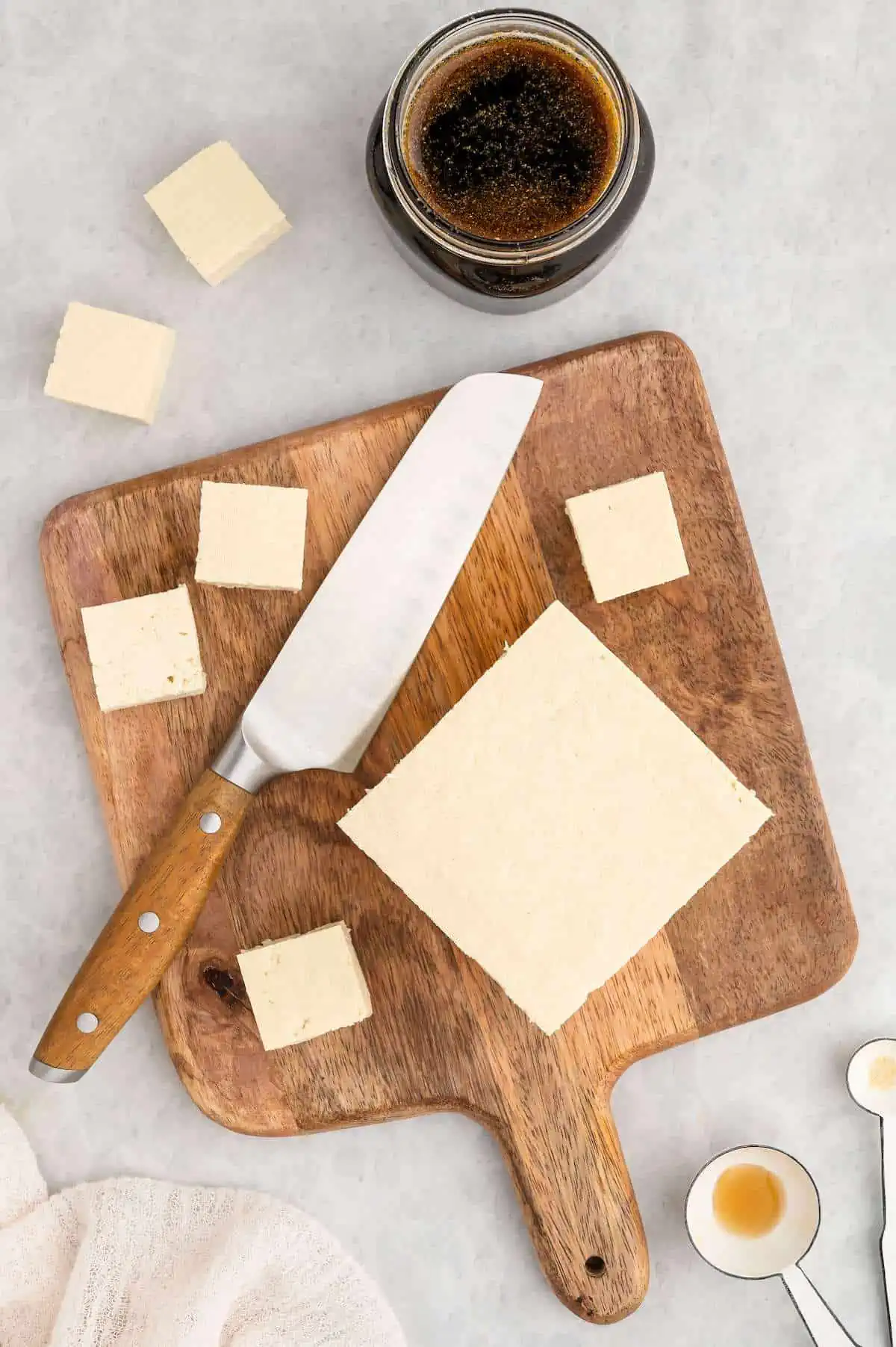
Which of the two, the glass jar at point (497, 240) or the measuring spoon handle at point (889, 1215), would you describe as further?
the measuring spoon handle at point (889, 1215)

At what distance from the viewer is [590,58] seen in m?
1.12

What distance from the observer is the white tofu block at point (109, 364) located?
1271 mm

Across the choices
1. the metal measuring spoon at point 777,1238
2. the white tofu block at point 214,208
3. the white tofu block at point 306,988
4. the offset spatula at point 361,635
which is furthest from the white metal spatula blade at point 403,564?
the metal measuring spoon at point 777,1238

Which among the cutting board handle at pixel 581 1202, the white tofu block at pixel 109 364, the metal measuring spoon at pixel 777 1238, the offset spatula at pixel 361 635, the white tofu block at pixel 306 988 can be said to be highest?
the white tofu block at pixel 109 364

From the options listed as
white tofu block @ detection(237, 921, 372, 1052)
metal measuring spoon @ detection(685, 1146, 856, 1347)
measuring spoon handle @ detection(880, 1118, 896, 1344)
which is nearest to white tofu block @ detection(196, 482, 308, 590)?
white tofu block @ detection(237, 921, 372, 1052)

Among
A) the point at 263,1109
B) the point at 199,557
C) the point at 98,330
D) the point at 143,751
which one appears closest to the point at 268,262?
the point at 98,330

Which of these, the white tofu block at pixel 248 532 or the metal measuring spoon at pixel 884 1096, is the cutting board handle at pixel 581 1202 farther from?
the white tofu block at pixel 248 532

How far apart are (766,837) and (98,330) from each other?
102 centimetres

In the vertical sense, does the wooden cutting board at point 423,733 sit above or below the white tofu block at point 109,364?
below

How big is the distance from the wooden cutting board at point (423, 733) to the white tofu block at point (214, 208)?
246 mm

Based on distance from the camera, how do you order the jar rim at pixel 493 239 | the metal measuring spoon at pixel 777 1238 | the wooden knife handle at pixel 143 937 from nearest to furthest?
the jar rim at pixel 493 239, the wooden knife handle at pixel 143 937, the metal measuring spoon at pixel 777 1238

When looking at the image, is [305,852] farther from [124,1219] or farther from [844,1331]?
[844,1331]

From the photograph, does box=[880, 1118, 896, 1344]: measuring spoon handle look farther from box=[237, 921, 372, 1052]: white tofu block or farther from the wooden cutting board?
box=[237, 921, 372, 1052]: white tofu block

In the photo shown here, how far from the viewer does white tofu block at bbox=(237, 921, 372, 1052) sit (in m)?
1.23
